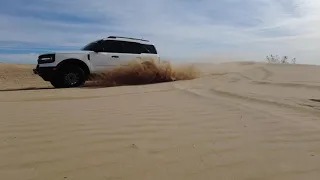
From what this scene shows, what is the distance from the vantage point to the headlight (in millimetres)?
10805

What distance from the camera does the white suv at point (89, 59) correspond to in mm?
10844

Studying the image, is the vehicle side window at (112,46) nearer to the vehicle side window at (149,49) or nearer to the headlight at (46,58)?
the vehicle side window at (149,49)

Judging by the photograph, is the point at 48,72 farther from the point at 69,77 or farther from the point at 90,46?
the point at 90,46

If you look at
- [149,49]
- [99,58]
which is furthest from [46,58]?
[149,49]

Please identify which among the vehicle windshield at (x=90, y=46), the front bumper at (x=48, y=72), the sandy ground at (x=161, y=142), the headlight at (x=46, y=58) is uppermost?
the vehicle windshield at (x=90, y=46)

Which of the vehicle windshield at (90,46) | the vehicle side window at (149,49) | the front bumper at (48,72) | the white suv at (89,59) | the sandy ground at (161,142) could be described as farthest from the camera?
the vehicle side window at (149,49)

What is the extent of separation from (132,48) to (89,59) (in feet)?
5.79

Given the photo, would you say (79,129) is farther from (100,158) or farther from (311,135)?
(311,135)

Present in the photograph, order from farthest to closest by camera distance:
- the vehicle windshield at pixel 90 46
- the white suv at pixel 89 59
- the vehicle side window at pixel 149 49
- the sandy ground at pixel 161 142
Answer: the vehicle side window at pixel 149 49 < the vehicle windshield at pixel 90 46 < the white suv at pixel 89 59 < the sandy ground at pixel 161 142

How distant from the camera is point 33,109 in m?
5.36

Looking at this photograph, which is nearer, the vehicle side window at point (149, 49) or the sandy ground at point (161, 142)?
the sandy ground at point (161, 142)

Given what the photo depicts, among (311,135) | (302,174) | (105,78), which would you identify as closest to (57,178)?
(302,174)

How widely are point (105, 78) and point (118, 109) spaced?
668 centimetres

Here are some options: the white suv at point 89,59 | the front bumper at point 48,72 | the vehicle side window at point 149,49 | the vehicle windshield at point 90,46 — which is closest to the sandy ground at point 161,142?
the front bumper at point 48,72
